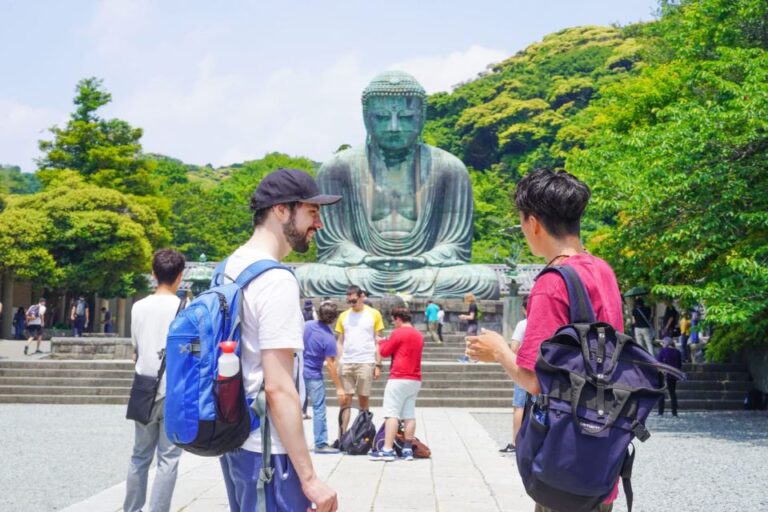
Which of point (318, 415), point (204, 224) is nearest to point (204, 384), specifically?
point (318, 415)

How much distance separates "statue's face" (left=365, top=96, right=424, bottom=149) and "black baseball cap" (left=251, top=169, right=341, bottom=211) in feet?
57.8

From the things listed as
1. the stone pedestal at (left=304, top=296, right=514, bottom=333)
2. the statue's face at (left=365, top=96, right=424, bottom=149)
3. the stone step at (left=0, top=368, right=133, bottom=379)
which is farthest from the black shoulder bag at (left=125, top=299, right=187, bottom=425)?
the statue's face at (left=365, top=96, right=424, bottom=149)

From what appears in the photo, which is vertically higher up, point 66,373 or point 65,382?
point 66,373

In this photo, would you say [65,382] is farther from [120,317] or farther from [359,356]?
[120,317]

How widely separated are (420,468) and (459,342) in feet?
35.2

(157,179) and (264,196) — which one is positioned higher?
(157,179)

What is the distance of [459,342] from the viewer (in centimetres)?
1809

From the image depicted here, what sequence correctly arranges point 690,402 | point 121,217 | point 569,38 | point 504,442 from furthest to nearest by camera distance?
point 569,38 → point 121,217 → point 690,402 → point 504,442

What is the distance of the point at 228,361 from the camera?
251 cm

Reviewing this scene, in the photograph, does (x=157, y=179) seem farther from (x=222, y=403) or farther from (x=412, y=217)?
(x=222, y=403)

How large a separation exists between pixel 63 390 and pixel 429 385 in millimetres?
5533

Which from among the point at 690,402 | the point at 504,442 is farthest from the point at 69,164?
the point at 504,442

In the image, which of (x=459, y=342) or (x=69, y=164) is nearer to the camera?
(x=459, y=342)

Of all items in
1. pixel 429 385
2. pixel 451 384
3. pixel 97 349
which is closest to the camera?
pixel 429 385
